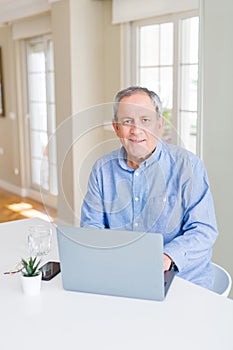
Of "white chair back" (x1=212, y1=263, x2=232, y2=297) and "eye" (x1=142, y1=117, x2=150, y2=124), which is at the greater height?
"eye" (x1=142, y1=117, x2=150, y2=124)

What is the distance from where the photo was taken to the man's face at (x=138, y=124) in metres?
1.48

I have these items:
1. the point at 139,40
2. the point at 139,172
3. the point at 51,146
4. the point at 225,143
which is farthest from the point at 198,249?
the point at 139,40

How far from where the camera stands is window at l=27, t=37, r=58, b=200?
18.7ft

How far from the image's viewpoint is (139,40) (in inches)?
169

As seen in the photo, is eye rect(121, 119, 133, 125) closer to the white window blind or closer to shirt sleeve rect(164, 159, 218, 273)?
shirt sleeve rect(164, 159, 218, 273)

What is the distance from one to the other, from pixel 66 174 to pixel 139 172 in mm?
245

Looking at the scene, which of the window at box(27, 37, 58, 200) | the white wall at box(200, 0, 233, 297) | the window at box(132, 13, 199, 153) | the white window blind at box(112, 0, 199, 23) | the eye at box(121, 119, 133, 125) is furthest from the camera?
the window at box(27, 37, 58, 200)

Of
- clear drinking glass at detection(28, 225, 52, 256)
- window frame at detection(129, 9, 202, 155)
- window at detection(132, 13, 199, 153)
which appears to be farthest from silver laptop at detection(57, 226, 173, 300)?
window at detection(132, 13, 199, 153)

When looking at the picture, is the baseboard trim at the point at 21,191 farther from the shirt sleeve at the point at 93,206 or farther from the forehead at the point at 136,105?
the forehead at the point at 136,105

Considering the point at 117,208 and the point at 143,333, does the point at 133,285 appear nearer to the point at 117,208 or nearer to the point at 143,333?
the point at 143,333

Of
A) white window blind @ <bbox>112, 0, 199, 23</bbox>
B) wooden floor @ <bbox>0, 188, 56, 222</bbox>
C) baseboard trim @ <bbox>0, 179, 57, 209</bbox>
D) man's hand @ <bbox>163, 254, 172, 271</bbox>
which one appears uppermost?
white window blind @ <bbox>112, 0, 199, 23</bbox>

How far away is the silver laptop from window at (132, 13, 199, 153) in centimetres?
238

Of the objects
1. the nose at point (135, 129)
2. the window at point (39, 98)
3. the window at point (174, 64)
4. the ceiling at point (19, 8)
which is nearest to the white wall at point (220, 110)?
the nose at point (135, 129)

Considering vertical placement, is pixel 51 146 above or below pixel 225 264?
above
